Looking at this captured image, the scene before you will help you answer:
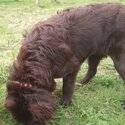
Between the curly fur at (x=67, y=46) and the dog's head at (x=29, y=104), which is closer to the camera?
the dog's head at (x=29, y=104)

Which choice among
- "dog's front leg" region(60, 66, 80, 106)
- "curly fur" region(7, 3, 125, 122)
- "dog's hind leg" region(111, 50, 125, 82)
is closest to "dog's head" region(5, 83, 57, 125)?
"curly fur" region(7, 3, 125, 122)

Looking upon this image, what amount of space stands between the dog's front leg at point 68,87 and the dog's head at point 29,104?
0.83 meters

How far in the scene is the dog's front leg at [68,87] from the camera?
4849mm

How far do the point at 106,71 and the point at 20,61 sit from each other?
2.49 meters

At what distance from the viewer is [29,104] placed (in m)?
3.87

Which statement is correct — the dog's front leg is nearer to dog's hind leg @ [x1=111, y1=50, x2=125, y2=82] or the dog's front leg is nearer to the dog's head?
dog's hind leg @ [x1=111, y1=50, x2=125, y2=82]

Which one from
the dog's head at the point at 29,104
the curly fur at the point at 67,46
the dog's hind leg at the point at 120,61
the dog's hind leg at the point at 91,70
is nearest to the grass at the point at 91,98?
the dog's hind leg at the point at 91,70

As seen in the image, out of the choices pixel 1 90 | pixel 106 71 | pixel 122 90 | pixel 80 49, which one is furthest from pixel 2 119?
pixel 106 71

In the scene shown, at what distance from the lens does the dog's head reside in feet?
12.7

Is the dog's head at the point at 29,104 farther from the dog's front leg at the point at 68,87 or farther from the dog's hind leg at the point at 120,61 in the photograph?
the dog's hind leg at the point at 120,61

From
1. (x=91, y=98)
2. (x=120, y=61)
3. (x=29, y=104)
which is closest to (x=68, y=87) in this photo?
(x=91, y=98)

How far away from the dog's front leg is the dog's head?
828mm

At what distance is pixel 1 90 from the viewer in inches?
206

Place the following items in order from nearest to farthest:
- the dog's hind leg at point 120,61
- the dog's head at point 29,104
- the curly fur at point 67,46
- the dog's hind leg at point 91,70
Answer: the dog's head at point 29,104
the curly fur at point 67,46
the dog's hind leg at point 120,61
the dog's hind leg at point 91,70
